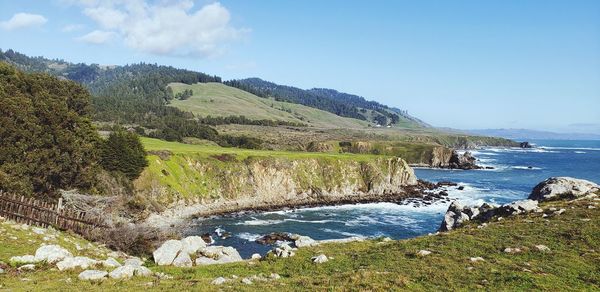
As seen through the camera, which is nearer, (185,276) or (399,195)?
(185,276)

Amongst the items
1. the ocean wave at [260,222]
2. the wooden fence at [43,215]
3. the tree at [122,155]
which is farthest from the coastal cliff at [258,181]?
the wooden fence at [43,215]

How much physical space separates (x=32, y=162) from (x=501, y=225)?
51.2 meters

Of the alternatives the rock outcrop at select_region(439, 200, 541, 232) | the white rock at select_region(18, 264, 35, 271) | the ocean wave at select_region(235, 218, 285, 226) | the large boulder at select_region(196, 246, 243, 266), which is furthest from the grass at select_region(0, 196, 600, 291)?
the ocean wave at select_region(235, 218, 285, 226)

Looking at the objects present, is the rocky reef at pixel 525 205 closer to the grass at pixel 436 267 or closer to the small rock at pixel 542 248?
the grass at pixel 436 267

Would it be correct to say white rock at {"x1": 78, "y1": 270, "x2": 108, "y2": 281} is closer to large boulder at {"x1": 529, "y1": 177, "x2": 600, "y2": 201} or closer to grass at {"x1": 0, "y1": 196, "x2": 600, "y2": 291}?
grass at {"x1": 0, "y1": 196, "x2": 600, "y2": 291}

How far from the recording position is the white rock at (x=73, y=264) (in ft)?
63.9

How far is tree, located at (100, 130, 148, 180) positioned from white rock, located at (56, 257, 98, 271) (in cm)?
5311

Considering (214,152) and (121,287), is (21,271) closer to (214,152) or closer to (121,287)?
(121,287)

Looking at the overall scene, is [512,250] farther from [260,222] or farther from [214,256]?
[260,222]

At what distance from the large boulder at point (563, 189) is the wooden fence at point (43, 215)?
42.1m

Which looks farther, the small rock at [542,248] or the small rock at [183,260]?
the small rock at [183,260]

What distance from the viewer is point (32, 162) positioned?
50719 mm

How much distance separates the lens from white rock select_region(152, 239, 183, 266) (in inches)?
1035

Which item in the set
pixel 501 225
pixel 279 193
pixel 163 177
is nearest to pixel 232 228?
pixel 163 177
